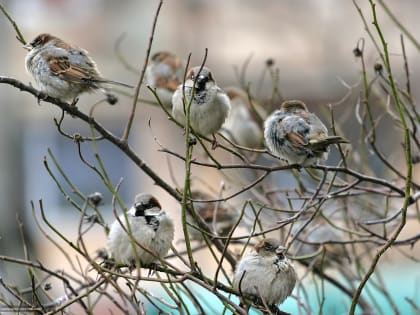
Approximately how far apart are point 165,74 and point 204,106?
7.48 ft

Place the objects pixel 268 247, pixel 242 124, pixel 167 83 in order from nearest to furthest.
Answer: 1. pixel 268 247
2. pixel 167 83
3. pixel 242 124

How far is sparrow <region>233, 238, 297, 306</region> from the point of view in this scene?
13.0 ft

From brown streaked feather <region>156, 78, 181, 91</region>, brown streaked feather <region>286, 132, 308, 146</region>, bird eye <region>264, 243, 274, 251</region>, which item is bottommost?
bird eye <region>264, 243, 274, 251</region>

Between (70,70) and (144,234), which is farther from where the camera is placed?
(70,70)

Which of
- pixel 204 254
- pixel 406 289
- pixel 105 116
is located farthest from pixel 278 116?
pixel 105 116

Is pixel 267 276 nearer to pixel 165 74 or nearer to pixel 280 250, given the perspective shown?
pixel 280 250

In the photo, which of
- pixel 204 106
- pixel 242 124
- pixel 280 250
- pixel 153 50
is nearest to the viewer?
pixel 280 250

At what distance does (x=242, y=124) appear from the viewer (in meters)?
6.88

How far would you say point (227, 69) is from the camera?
1430cm

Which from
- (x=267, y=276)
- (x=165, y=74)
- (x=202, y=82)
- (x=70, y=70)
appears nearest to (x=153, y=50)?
(x=165, y=74)

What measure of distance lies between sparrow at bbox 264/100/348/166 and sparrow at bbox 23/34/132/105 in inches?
31.3

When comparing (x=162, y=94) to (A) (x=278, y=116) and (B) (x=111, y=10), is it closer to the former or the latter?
(A) (x=278, y=116)

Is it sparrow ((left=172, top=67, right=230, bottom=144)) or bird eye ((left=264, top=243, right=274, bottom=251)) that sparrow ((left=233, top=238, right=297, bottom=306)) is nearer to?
bird eye ((left=264, top=243, right=274, bottom=251))

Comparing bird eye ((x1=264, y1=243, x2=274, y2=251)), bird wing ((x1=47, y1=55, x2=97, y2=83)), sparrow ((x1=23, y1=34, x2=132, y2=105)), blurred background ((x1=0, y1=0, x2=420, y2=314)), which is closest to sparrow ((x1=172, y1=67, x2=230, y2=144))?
sparrow ((x1=23, y1=34, x2=132, y2=105))
